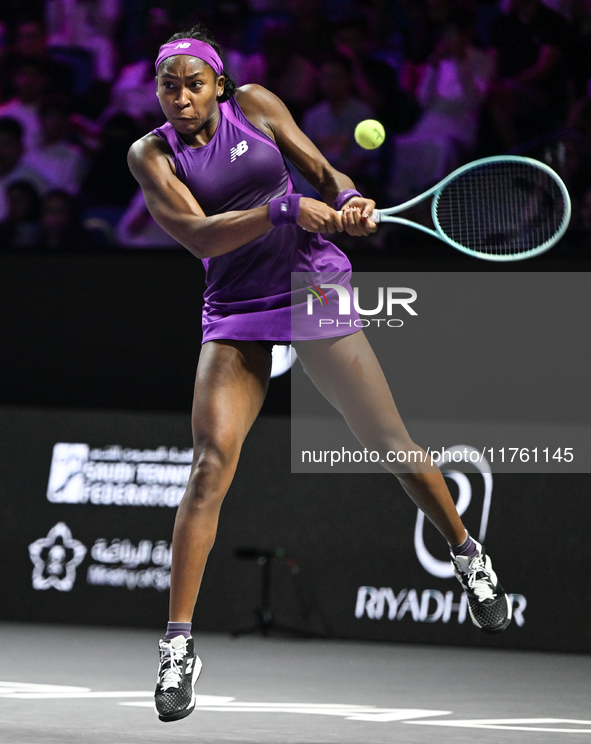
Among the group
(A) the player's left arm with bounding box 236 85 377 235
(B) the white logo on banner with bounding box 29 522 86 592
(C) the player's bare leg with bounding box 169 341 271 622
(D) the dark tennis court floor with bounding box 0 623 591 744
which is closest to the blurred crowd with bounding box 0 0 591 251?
(B) the white logo on banner with bounding box 29 522 86 592

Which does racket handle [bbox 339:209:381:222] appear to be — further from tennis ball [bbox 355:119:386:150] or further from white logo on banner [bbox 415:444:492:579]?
white logo on banner [bbox 415:444:492:579]

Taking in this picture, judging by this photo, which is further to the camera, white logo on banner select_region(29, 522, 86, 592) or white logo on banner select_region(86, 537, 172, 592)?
white logo on banner select_region(29, 522, 86, 592)

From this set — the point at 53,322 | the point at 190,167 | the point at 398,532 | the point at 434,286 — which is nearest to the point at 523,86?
the point at 434,286

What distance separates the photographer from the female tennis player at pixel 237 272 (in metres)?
3.14

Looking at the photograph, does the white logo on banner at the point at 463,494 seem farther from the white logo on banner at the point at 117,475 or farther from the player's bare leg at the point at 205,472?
the player's bare leg at the point at 205,472

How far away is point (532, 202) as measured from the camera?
471 centimetres

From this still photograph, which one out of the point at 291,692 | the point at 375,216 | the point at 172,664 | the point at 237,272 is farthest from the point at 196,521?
the point at 291,692

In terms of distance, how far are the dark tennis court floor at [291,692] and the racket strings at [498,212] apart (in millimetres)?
1721

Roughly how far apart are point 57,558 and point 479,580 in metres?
3.70

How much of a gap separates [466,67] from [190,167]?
3.96 metres

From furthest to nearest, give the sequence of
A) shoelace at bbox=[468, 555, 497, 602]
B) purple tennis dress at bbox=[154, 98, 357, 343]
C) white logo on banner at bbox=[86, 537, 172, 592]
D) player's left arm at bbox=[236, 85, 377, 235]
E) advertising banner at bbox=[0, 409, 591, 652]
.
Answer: white logo on banner at bbox=[86, 537, 172, 592], advertising banner at bbox=[0, 409, 591, 652], shoelace at bbox=[468, 555, 497, 602], player's left arm at bbox=[236, 85, 377, 235], purple tennis dress at bbox=[154, 98, 357, 343]

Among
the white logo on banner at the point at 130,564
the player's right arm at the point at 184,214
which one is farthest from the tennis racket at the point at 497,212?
the white logo on banner at the point at 130,564

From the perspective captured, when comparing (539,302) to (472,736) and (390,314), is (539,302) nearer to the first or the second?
(390,314)

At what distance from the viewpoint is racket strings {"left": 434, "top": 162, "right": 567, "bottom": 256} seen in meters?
4.21
